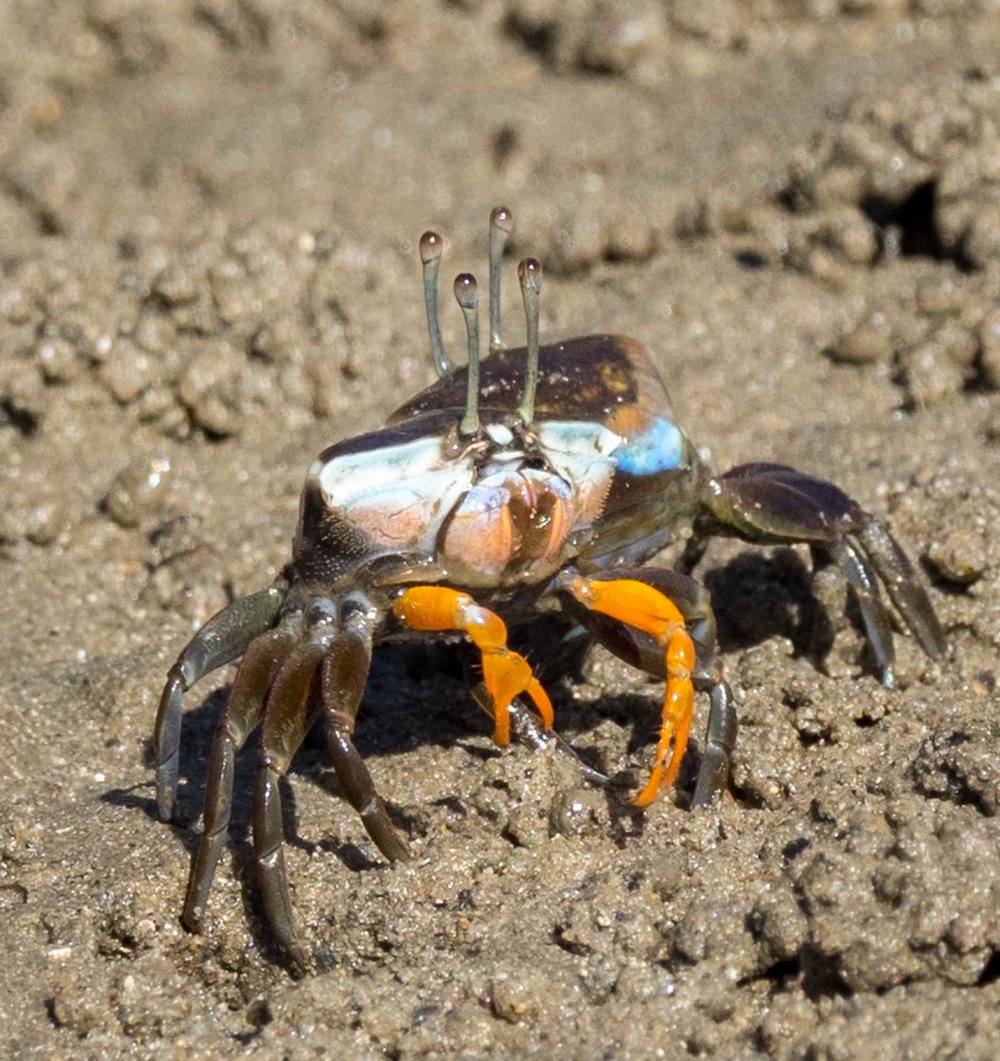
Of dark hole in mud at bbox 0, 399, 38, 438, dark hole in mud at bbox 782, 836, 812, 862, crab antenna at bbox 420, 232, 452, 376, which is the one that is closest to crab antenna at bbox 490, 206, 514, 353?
crab antenna at bbox 420, 232, 452, 376

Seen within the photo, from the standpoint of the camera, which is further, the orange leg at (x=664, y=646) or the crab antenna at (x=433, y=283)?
the crab antenna at (x=433, y=283)

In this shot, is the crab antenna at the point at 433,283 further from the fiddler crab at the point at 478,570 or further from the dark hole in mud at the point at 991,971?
the dark hole in mud at the point at 991,971

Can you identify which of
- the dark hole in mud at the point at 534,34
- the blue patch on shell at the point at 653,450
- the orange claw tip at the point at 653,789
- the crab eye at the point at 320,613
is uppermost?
the dark hole in mud at the point at 534,34

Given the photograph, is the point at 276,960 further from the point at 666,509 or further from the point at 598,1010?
the point at 666,509

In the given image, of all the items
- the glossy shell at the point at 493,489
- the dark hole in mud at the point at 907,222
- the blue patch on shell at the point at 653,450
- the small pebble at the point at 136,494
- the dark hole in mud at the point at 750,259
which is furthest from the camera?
the dark hole in mud at the point at 750,259

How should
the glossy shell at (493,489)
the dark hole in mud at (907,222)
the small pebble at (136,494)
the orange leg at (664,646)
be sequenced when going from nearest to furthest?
the orange leg at (664,646), the glossy shell at (493,489), the small pebble at (136,494), the dark hole in mud at (907,222)

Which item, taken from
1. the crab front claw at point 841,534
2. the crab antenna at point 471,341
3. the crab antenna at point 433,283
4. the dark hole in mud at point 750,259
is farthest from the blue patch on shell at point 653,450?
the dark hole in mud at point 750,259

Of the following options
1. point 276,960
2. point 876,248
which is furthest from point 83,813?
point 876,248

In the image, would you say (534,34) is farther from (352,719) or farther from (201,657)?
(352,719)
